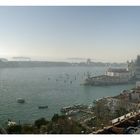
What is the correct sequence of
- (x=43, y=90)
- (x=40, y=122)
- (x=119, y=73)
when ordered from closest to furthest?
(x=40, y=122) → (x=43, y=90) → (x=119, y=73)

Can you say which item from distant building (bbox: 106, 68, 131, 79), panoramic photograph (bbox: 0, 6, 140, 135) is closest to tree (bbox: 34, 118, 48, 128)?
panoramic photograph (bbox: 0, 6, 140, 135)

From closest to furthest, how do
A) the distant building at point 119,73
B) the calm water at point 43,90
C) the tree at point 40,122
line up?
the tree at point 40,122, the calm water at point 43,90, the distant building at point 119,73

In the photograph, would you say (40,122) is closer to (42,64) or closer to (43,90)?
(43,90)

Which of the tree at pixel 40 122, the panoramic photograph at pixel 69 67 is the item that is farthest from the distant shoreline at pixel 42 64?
the tree at pixel 40 122

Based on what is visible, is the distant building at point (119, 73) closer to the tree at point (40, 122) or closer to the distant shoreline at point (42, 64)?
the distant shoreline at point (42, 64)

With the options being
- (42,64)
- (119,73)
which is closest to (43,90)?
(42,64)

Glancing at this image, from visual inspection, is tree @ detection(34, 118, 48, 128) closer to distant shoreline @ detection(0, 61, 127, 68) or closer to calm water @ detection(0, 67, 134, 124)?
calm water @ detection(0, 67, 134, 124)

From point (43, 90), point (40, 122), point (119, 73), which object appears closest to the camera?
point (40, 122)
